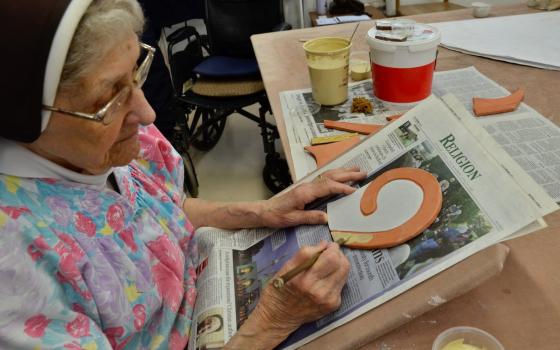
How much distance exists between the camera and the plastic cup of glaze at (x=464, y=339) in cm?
55

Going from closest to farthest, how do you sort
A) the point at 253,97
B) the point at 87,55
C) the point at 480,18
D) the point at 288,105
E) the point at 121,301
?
the point at 87,55
the point at 121,301
the point at 288,105
the point at 480,18
the point at 253,97

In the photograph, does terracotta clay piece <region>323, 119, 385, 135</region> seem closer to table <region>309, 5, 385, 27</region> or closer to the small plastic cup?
the small plastic cup

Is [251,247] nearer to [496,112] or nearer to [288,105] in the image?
[288,105]

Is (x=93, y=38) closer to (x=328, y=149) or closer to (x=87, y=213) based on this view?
(x=87, y=213)

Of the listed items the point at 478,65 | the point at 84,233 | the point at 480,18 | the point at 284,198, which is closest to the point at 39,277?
the point at 84,233

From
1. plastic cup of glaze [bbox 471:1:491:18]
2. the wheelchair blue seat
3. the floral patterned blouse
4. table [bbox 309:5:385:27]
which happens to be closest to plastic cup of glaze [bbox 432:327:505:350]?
the floral patterned blouse

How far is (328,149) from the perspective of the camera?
0.99m

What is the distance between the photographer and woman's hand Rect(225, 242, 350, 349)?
2.03 feet

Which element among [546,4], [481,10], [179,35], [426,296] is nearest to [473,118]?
[426,296]

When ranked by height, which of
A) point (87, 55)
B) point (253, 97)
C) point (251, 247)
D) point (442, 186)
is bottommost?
point (253, 97)

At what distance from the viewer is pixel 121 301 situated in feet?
2.19

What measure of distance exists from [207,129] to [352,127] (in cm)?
184

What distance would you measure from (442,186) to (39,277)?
0.62m

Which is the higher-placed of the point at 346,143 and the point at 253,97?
the point at 346,143
